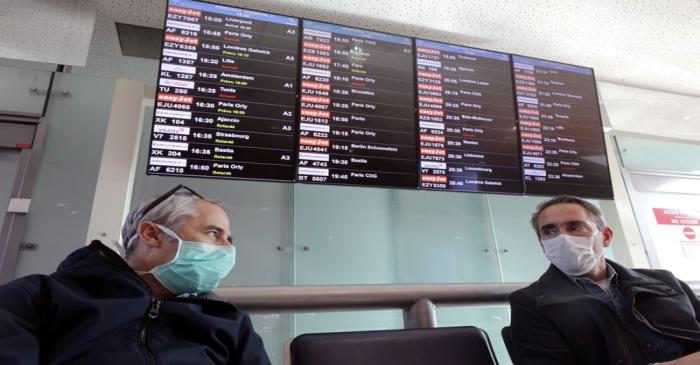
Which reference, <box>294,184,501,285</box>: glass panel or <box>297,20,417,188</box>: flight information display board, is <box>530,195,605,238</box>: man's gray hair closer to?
<box>297,20,417,188</box>: flight information display board

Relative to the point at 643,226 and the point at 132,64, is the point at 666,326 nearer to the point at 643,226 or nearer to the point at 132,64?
the point at 643,226

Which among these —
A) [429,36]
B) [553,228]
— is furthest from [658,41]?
[553,228]

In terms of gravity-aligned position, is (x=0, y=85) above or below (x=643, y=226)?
above

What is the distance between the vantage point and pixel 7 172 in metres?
1.98

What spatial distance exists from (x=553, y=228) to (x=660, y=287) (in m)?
0.37

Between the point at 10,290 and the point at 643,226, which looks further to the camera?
the point at 643,226

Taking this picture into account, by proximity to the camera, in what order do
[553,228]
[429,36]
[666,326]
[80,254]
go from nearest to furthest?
[80,254] < [666,326] < [553,228] < [429,36]

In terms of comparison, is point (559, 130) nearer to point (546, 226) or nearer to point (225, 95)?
point (546, 226)

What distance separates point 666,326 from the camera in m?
1.25

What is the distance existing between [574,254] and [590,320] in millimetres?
236

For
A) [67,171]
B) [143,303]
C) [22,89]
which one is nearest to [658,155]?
[143,303]

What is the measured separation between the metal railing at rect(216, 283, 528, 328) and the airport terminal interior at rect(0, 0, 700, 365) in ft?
0.08

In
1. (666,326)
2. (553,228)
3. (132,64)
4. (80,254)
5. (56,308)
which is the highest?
(132,64)

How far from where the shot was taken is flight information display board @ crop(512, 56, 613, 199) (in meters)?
2.14
